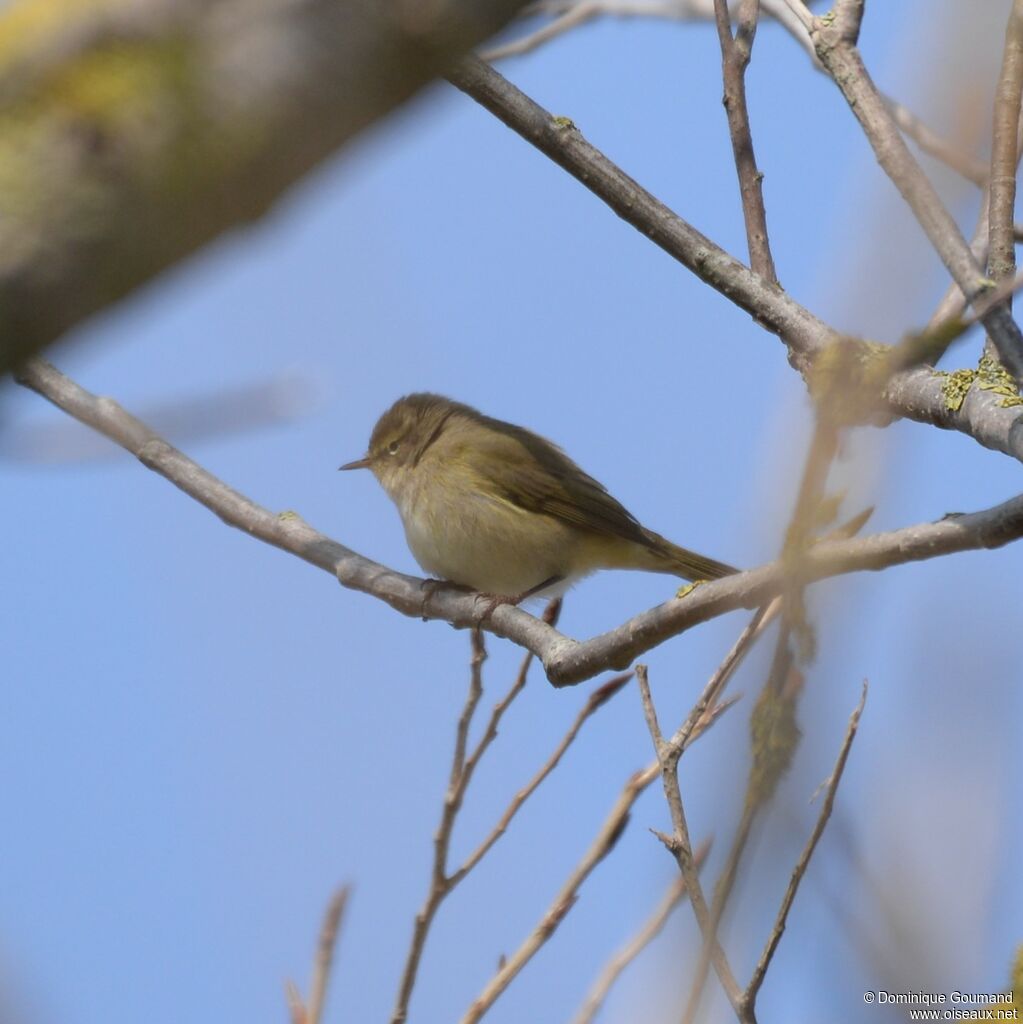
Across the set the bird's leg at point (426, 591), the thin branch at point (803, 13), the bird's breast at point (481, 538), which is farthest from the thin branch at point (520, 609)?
the thin branch at point (803, 13)

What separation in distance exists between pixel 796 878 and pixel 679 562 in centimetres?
406

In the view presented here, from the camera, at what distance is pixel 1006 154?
10.2ft

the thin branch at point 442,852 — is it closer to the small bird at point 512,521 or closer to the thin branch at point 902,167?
the thin branch at point 902,167

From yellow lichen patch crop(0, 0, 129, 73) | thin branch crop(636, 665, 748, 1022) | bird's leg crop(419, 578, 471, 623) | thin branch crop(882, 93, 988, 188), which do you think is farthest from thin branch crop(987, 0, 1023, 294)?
yellow lichen patch crop(0, 0, 129, 73)

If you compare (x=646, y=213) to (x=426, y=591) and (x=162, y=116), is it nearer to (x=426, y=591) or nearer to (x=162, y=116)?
(x=426, y=591)

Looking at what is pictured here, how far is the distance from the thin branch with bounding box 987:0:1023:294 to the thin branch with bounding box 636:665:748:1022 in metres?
1.31

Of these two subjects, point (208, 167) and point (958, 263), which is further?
point (958, 263)

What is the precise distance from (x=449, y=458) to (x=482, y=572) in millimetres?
836

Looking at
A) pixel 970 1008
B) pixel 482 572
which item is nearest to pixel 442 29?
pixel 970 1008

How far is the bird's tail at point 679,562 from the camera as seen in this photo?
627cm

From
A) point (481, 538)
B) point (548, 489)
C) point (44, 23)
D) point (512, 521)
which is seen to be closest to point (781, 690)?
point (44, 23)

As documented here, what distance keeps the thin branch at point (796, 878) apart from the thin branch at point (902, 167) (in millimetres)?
800

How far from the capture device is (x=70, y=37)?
103 cm

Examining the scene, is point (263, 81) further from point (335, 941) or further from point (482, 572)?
point (482, 572)
